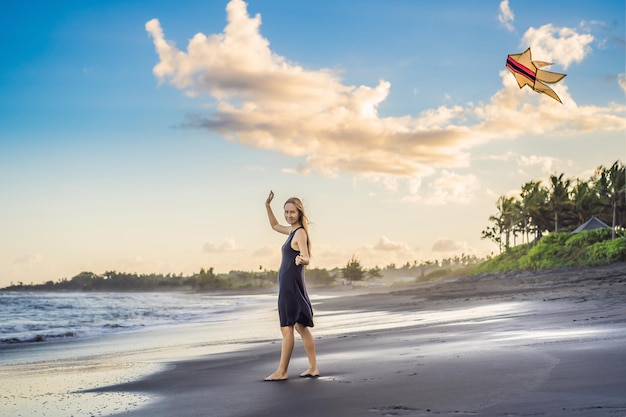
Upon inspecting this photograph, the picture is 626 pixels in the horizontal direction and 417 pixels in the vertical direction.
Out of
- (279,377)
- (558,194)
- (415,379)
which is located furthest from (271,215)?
(558,194)

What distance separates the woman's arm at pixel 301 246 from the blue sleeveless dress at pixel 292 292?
0.07 meters

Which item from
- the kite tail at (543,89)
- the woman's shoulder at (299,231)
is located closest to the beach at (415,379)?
the woman's shoulder at (299,231)

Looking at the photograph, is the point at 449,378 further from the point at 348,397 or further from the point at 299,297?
the point at 299,297

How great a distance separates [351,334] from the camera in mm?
10781

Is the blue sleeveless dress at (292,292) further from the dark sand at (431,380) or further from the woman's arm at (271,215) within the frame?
the dark sand at (431,380)

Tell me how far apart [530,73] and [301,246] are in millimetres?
4736

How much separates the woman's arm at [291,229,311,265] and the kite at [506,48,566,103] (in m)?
4.52

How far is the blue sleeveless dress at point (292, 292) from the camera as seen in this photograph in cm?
604

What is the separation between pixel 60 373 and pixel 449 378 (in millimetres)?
5228

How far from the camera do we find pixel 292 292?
238 inches

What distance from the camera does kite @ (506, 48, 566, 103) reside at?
28.1ft

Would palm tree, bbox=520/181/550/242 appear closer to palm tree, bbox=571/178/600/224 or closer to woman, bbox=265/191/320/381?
palm tree, bbox=571/178/600/224

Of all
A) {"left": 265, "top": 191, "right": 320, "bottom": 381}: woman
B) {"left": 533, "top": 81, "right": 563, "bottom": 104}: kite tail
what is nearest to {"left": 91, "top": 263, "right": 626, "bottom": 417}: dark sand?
{"left": 265, "top": 191, "right": 320, "bottom": 381}: woman

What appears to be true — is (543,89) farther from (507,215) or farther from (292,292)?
(507,215)
